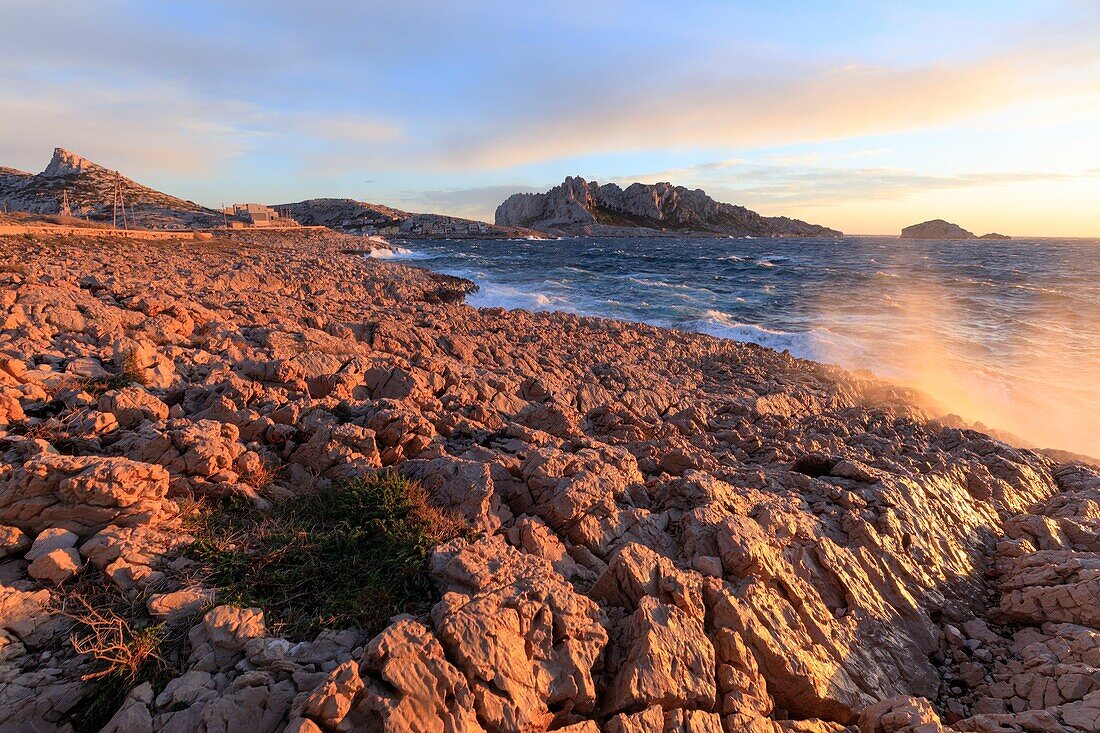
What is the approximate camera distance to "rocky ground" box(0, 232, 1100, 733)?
3.47m

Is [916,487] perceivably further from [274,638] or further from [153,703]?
[153,703]

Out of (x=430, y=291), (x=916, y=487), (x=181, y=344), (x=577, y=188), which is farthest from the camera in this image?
(x=577, y=188)

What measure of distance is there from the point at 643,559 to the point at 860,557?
9.24 ft

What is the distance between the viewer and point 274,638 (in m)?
3.74

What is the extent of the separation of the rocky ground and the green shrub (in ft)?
0.59

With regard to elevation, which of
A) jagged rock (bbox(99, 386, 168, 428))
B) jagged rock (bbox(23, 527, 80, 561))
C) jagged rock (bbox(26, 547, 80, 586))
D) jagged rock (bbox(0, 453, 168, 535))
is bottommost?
jagged rock (bbox(26, 547, 80, 586))

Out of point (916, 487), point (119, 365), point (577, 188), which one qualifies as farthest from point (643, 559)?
point (577, 188)

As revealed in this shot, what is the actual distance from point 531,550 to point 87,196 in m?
103

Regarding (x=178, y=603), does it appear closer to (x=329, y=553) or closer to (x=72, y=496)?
(x=329, y=553)

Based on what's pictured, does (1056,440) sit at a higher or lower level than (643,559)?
lower

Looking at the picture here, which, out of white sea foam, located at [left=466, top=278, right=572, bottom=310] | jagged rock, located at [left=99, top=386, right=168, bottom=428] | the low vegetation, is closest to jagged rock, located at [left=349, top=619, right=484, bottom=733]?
the low vegetation

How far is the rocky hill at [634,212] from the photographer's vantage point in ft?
550

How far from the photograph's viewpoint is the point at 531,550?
5.04m

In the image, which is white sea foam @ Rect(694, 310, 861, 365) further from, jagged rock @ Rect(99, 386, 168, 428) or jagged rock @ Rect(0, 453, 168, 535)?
jagged rock @ Rect(0, 453, 168, 535)
